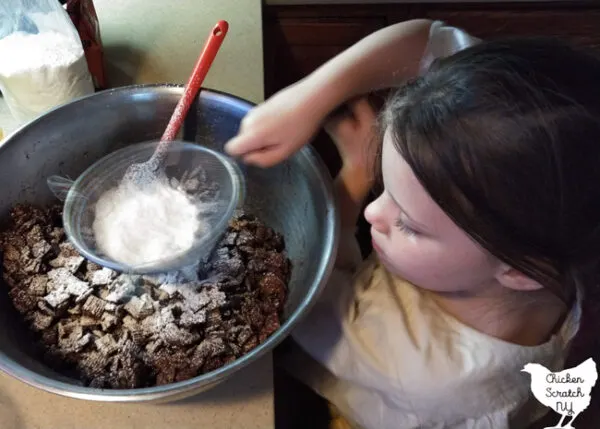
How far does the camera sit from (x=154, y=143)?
2.79 ft

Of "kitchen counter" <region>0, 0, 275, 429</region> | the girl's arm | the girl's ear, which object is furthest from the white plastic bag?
the girl's ear

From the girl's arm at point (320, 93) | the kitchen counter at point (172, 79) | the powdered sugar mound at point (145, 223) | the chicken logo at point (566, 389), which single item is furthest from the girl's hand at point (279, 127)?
the chicken logo at point (566, 389)

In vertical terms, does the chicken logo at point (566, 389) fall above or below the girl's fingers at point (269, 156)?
below

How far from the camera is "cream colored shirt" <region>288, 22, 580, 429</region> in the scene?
70cm

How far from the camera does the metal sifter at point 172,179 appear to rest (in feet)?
2.60

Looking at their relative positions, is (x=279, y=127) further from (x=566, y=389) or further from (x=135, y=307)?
(x=566, y=389)

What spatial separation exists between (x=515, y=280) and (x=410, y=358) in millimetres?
158

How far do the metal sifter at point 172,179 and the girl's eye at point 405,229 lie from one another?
0.24m

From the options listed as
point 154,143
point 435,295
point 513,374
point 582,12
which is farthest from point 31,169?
point 582,12

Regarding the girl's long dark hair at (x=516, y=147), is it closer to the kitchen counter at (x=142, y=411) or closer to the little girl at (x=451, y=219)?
the little girl at (x=451, y=219)

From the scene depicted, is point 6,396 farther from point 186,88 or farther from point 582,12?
point 582,12

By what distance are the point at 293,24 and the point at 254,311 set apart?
76 centimetres

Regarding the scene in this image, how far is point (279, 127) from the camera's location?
2.48ft

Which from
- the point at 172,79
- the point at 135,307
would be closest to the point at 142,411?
the point at 135,307
